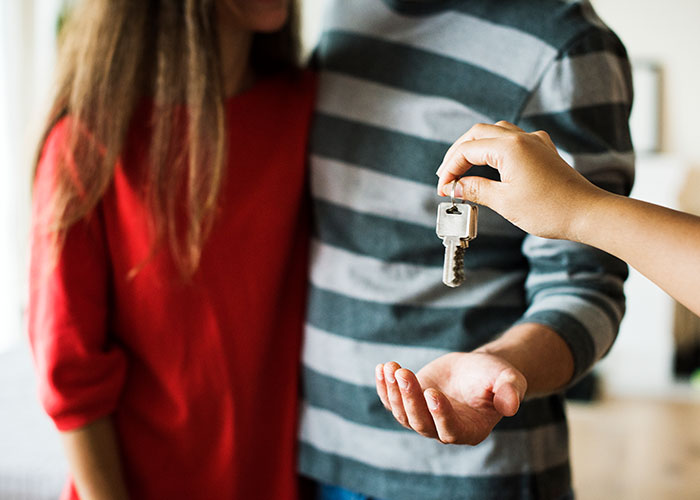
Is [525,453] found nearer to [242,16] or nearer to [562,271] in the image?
[562,271]

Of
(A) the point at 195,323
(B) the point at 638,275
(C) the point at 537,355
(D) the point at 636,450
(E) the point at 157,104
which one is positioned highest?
(E) the point at 157,104

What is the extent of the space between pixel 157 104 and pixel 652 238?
0.63 m

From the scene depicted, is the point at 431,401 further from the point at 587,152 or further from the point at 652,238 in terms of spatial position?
the point at 587,152

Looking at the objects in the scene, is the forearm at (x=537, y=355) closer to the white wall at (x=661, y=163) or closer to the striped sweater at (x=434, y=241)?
the striped sweater at (x=434, y=241)

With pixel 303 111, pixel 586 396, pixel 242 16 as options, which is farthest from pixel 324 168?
pixel 586 396

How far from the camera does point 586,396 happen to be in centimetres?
302

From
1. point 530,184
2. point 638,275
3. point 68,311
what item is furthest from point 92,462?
point 638,275

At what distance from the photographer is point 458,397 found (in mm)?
575

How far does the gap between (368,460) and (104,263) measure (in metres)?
0.40

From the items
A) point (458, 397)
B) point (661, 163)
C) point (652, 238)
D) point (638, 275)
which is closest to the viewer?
point (652, 238)

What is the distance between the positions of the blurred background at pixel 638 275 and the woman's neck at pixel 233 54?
108cm

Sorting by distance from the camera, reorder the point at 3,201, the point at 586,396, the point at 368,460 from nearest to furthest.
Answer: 1. the point at 368,460
2. the point at 3,201
3. the point at 586,396

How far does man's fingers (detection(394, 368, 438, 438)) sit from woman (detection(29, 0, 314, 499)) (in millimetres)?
417

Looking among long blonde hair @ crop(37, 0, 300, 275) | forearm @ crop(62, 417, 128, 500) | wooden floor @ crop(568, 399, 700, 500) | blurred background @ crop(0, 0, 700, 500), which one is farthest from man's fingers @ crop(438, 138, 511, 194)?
wooden floor @ crop(568, 399, 700, 500)
